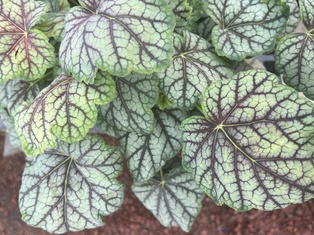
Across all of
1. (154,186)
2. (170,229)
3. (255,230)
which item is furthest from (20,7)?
(255,230)

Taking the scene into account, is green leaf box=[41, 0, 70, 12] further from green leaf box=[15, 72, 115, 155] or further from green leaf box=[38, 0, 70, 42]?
green leaf box=[15, 72, 115, 155]

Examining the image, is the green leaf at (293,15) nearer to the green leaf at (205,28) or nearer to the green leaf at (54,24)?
the green leaf at (205,28)

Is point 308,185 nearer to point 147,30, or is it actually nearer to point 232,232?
point 147,30

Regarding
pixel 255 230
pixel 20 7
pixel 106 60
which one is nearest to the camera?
pixel 106 60

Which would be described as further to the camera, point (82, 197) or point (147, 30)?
point (82, 197)

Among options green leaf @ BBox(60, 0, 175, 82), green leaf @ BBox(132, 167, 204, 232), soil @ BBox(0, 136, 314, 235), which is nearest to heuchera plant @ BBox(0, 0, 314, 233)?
green leaf @ BBox(60, 0, 175, 82)

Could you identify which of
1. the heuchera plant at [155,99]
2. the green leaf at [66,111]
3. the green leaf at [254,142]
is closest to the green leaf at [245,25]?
the heuchera plant at [155,99]

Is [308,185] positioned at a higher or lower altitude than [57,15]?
lower

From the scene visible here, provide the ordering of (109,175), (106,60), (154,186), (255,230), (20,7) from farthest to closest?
(255,230) < (154,186) < (109,175) < (20,7) < (106,60)
